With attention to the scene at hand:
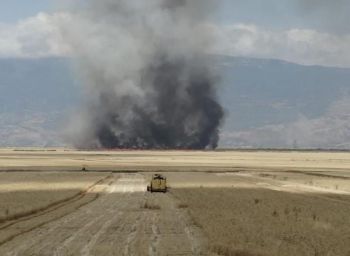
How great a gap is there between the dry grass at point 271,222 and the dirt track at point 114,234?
3.81 ft

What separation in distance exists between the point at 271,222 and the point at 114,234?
9171 millimetres

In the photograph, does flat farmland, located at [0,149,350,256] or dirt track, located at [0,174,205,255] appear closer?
dirt track, located at [0,174,205,255]

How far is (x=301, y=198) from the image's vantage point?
55.9 metres

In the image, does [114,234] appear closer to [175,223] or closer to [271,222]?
[175,223]

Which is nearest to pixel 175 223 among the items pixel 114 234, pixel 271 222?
pixel 271 222

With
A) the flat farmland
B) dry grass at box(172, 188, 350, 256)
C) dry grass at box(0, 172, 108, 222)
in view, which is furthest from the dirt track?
dry grass at box(0, 172, 108, 222)

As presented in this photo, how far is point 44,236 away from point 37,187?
3946 cm

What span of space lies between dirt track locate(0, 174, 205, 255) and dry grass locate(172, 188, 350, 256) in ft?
3.81

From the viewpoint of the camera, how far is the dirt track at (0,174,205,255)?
26.5 meters

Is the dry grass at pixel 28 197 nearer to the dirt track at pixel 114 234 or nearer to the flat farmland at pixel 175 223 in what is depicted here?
the flat farmland at pixel 175 223

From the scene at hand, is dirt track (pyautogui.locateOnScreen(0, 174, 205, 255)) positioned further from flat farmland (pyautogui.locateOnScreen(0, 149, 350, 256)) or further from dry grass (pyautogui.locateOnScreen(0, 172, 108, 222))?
dry grass (pyautogui.locateOnScreen(0, 172, 108, 222))

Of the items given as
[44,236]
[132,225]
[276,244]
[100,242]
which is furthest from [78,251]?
[132,225]

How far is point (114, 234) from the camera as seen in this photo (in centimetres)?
3156

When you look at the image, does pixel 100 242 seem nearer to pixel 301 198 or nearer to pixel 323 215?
pixel 323 215
